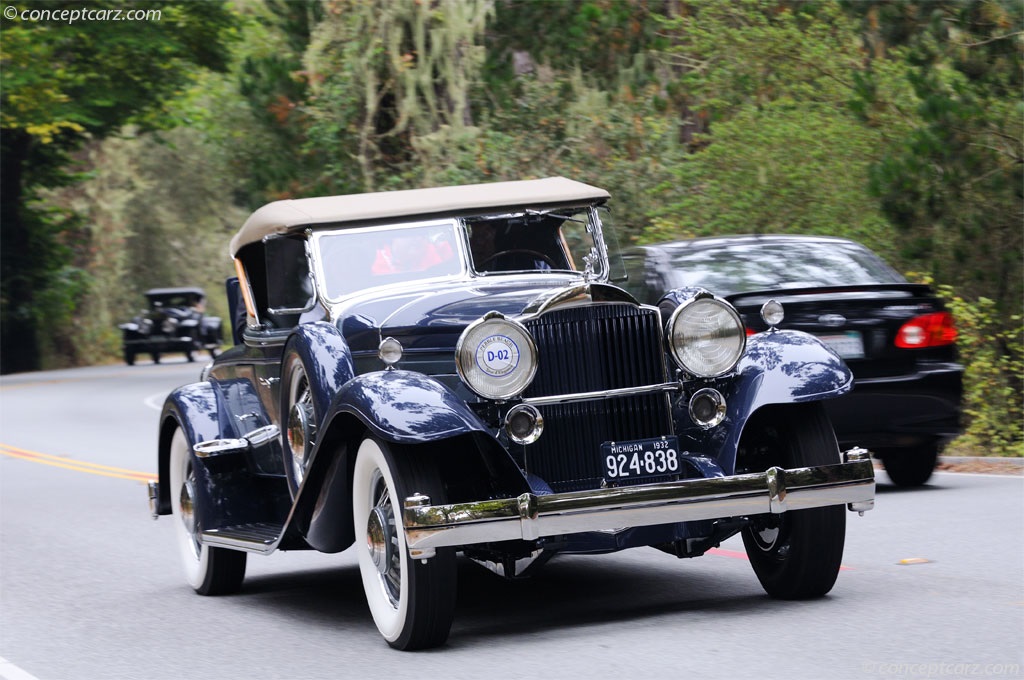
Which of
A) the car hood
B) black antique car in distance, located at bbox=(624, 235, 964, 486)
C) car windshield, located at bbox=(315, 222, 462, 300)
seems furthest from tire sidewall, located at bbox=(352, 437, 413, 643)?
black antique car in distance, located at bbox=(624, 235, 964, 486)

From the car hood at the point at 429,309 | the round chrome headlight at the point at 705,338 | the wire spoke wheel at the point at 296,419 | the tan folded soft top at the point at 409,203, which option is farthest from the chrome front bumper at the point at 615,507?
the tan folded soft top at the point at 409,203

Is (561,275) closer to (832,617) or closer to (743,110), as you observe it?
(832,617)

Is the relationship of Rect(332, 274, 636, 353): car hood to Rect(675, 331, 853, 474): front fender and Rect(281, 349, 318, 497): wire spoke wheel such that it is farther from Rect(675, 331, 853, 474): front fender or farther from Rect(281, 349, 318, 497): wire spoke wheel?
Rect(675, 331, 853, 474): front fender

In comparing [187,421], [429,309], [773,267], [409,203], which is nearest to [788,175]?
[773,267]

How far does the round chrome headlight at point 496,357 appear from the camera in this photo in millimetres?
6020

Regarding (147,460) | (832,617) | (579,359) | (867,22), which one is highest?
(867,22)

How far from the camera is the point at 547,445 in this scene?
6.18m

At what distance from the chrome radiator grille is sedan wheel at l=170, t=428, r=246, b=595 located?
2421 mm

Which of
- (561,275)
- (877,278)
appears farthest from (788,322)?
(561,275)

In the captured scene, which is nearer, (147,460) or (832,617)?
(832,617)

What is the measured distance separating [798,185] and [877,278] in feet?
22.2

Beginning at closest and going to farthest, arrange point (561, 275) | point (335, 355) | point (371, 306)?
1. point (335, 355)
2. point (371, 306)
3. point (561, 275)

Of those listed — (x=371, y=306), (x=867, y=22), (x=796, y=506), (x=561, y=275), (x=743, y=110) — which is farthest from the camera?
(x=743, y=110)

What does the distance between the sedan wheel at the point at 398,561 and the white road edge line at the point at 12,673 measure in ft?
4.54
